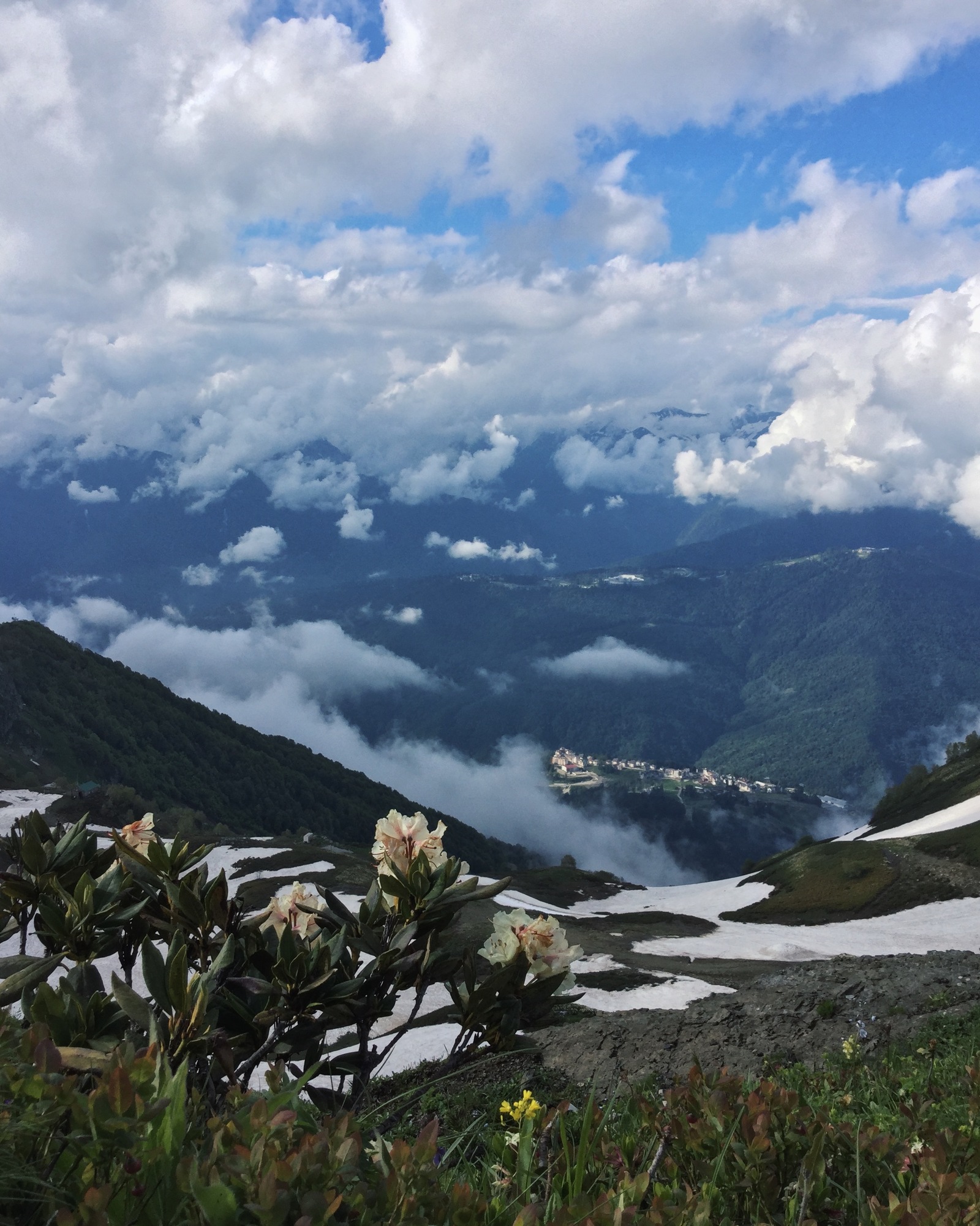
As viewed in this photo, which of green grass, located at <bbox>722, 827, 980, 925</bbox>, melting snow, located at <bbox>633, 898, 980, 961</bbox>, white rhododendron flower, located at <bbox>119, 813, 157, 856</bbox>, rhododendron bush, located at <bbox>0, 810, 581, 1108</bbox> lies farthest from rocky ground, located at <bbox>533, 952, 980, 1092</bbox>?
green grass, located at <bbox>722, 827, 980, 925</bbox>

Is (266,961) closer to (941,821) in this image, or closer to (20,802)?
(20,802)

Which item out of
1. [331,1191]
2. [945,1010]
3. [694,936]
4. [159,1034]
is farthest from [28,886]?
[694,936]

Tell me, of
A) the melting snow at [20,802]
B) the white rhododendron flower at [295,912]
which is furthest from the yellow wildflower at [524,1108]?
the melting snow at [20,802]

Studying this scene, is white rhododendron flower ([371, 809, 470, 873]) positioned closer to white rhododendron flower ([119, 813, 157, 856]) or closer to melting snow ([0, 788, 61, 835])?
white rhododendron flower ([119, 813, 157, 856])

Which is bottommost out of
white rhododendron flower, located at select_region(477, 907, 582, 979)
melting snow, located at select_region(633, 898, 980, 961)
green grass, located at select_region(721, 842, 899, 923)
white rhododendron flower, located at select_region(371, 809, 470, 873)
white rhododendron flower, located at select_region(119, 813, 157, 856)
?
green grass, located at select_region(721, 842, 899, 923)

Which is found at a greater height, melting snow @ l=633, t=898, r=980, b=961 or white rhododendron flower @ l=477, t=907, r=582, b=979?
white rhododendron flower @ l=477, t=907, r=582, b=979

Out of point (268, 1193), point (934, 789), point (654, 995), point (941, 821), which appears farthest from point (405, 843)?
point (934, 789)

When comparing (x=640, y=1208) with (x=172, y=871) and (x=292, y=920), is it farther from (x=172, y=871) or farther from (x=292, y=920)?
(x=172, y=871)

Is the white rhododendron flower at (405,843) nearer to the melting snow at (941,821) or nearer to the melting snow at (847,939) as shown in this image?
the melting snow at (847,939)
